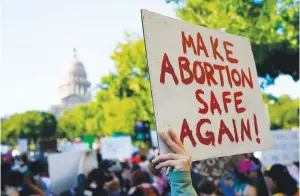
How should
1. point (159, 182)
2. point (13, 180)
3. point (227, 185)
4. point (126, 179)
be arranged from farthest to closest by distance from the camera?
1. point (126, 179)
2. point (159, 182)
3. point (227, 185)
4. point (13, 180)

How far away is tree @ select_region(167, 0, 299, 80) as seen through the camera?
10.8 meters

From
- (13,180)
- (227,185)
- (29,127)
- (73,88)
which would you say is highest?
(73,88)

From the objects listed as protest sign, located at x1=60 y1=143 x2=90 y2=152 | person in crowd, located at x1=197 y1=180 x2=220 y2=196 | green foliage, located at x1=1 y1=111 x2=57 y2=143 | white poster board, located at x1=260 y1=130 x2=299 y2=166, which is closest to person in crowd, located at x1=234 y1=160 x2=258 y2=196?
person in crowd, located at x1=197 y1=180 x2=220 y2=196

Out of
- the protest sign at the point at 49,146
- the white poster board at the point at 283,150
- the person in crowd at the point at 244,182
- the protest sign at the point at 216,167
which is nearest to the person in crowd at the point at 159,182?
the person in crowd at the point at 244,182

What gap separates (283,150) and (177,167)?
4.91m

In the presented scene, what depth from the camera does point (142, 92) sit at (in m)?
26.1

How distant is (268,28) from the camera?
11070 mm

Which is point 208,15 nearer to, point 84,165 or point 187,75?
point 84,165

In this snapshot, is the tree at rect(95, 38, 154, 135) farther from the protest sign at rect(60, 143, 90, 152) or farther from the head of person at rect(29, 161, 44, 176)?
the head of person at rect(29, 161, 44, 176)

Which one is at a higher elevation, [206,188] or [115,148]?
[115,148]

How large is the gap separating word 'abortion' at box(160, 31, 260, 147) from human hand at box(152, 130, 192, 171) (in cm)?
12

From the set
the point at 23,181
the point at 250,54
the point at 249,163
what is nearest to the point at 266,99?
the point at 249,163

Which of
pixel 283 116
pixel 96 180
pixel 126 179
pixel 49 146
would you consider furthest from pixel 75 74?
pixel 96 180

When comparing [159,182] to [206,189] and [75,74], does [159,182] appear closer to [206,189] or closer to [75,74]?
[206,189]
